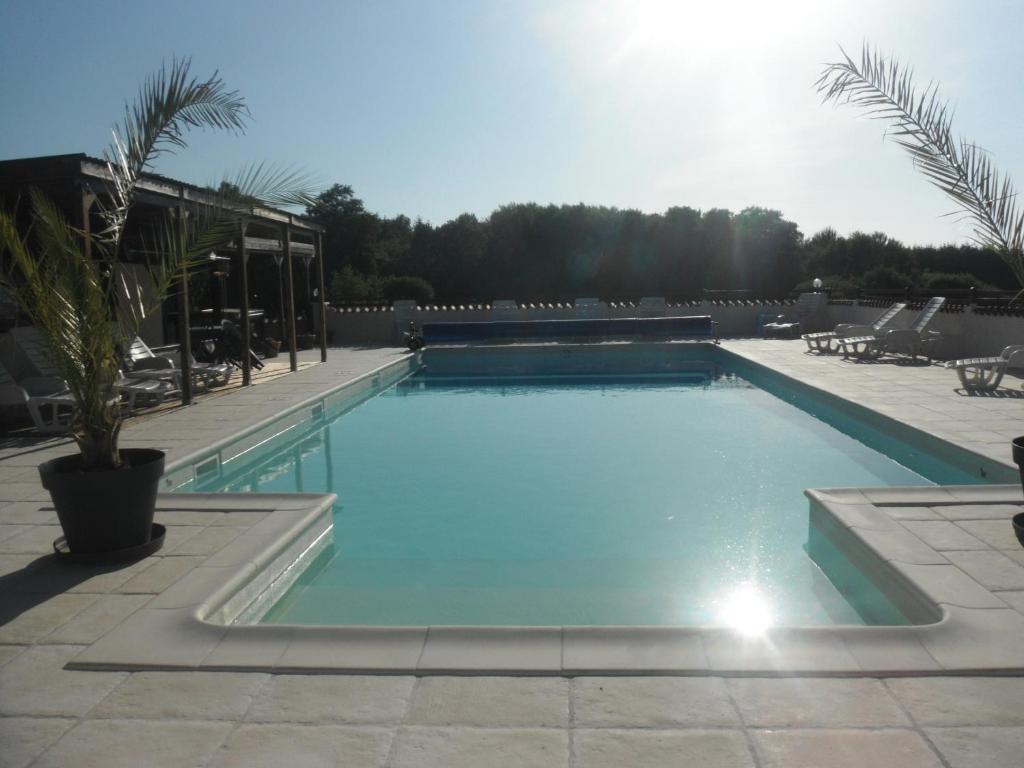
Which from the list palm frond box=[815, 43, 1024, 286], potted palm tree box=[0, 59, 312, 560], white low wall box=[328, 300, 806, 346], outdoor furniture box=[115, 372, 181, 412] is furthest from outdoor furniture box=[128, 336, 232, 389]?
white low wall box=[328, 300, 806, 346]

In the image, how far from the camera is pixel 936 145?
432 centimetres

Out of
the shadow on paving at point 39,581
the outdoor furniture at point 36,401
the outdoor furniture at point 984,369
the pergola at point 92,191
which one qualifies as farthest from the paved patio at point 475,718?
the outdoor furniture at point 984,369

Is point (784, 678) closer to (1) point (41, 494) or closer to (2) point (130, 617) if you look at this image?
(2) point (130, 617)

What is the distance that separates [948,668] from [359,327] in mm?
16344

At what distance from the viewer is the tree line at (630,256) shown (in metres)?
31.4

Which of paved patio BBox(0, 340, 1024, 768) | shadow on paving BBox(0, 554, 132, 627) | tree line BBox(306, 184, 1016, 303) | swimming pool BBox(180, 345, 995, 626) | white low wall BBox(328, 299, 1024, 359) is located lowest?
swimming pool BBox(180, 345, 995, 626)

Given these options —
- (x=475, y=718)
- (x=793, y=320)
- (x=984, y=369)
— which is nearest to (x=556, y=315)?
(x=793, y=320)

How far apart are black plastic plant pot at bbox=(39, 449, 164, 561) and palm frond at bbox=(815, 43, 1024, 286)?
4.08 metres

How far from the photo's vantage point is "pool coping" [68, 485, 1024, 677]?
2709 mm

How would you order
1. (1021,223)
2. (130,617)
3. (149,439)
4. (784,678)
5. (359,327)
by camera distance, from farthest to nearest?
(359,327), (149,439), (1021,223), (130,617), (784,678)

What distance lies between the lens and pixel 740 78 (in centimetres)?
750

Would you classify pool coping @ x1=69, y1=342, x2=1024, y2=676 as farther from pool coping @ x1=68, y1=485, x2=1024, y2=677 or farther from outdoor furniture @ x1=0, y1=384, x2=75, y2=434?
outdoor furniture @ x1=0, y1=384, x2=75, y2=434

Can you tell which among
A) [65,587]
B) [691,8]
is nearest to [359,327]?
[691,8]

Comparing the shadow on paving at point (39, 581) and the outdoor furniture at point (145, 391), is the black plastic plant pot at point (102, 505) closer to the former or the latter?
the shadow on paving at point (39, 581)
